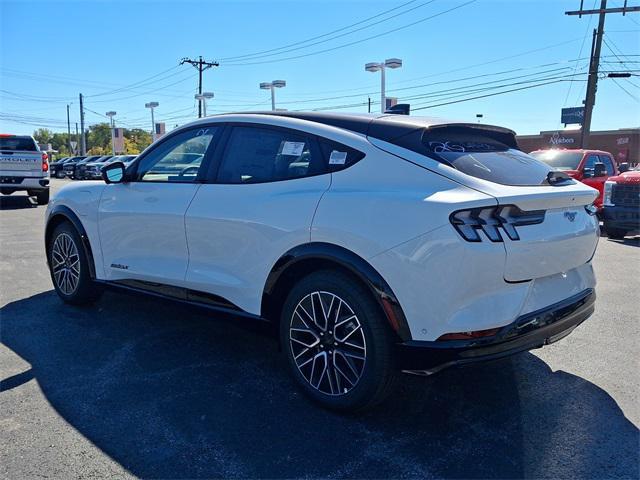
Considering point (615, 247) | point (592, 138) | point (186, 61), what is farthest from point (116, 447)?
point (592, 138)

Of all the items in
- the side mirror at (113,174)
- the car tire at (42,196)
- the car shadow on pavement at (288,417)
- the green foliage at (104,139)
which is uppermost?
the green foliage at (104,139)

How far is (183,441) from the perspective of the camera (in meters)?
2.85

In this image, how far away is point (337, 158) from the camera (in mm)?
3219

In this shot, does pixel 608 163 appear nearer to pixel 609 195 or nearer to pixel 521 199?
pixel 609 195

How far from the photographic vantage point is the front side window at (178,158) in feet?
13.1

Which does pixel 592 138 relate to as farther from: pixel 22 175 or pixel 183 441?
pixel 183 441

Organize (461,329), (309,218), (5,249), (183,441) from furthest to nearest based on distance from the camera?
(5,249) → (309,218) → (183,441) → (461,329)

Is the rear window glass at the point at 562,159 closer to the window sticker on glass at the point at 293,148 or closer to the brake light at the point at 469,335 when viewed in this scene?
the window sticker on glass at the point at 293,148

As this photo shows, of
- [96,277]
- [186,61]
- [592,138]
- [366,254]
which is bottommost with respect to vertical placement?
[96,277]

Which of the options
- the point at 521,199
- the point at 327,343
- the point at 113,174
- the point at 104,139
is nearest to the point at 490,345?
the point at 521,199

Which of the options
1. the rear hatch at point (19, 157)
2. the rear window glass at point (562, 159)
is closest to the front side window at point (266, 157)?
the rear window glass at point (562, 159)

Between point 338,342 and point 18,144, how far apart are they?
48.8 feet

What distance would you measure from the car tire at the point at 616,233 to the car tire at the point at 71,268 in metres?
9.32

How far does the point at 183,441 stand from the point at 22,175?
14.1m
